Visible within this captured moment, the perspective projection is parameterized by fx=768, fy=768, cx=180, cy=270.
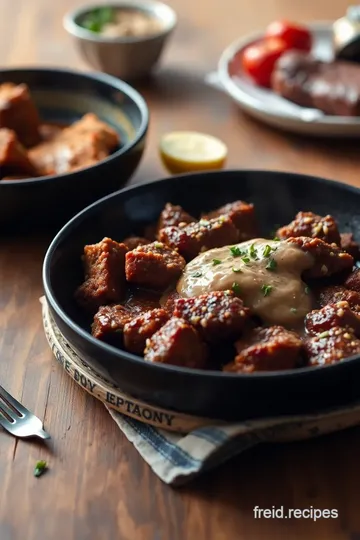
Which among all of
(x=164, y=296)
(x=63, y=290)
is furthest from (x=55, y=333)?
(x=164, y=296)

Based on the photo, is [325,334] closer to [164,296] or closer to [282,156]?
[164,296]

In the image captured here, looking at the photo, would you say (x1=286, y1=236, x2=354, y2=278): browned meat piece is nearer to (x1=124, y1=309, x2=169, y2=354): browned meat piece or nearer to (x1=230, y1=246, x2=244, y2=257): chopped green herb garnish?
(x1=230, y1=246, x2=244, y2=257): chopped green herb garnish

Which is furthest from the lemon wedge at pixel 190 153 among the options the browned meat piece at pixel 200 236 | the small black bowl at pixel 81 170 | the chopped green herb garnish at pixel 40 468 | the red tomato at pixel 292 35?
the chopped green herb garnish at pixel 40 468

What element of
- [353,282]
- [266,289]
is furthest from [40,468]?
[353,282]

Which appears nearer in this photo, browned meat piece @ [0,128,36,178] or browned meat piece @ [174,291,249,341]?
browned meat piece @ [174,291,249,341]

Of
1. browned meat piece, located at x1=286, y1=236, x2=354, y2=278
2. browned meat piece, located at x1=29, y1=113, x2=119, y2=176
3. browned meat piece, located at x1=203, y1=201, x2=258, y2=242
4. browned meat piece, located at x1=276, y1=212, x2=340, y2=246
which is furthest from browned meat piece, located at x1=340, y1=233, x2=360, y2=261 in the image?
browned meat piece, located at x1=29, y1=113, x2=119, y2=176

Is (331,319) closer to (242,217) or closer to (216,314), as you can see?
(216,314)

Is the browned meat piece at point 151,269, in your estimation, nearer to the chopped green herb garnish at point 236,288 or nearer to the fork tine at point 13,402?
the chopped green herb garnish at point 236,288
